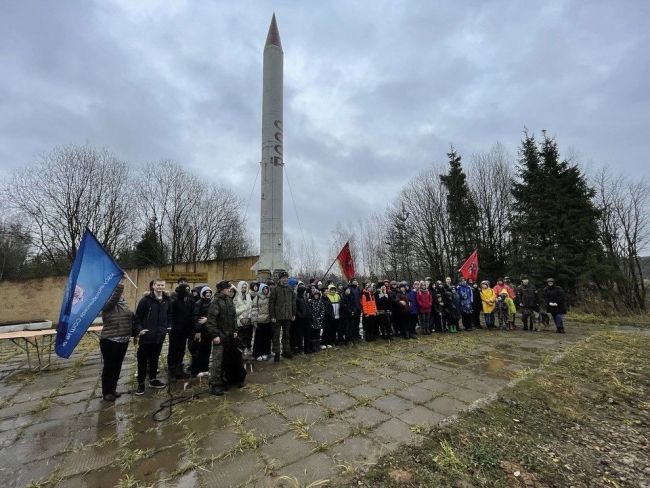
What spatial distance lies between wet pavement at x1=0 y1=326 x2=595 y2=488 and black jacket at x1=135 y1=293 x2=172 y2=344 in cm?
89

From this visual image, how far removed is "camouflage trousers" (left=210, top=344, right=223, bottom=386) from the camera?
5.05 m

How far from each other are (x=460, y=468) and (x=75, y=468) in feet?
12.0

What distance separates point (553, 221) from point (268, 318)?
19962mm

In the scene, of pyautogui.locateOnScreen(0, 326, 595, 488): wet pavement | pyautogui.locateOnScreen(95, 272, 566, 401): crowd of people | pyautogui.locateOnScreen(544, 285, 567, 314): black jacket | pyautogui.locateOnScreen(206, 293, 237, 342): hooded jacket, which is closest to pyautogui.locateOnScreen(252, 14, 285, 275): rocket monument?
pyautogui.locateOnScreen(95, 272, 566, 401): crowd of people

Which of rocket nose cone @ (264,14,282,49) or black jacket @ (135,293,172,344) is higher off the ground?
rocket nose cone @ (264,14,282,49)

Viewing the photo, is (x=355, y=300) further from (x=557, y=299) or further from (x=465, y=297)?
(x=557, y=299)

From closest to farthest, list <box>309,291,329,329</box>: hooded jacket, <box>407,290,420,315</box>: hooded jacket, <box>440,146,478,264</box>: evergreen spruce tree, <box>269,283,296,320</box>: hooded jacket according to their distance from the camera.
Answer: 1. <box>269,283,296,320</box>: hooded jacket
2. <box>309,291,329,329</box>: hooded jacket
3. <box>407,290,420,315</box>: hooded jacket
4. <box>440,146,478,264</box>: evergreen spruce tree

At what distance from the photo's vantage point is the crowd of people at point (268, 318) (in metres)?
5.12

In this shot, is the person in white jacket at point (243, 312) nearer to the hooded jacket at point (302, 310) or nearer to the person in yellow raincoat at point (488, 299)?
the hooded jacket at point (302, 310)

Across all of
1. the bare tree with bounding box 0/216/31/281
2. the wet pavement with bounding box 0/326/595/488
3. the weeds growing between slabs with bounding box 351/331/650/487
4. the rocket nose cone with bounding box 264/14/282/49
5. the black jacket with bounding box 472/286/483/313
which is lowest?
the weeds growing between slabs with bounding box 351/331/650/487

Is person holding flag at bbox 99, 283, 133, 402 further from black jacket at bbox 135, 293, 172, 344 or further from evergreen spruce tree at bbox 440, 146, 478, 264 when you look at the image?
evergreen spruce tree at bbox 440, 146, 478, 264

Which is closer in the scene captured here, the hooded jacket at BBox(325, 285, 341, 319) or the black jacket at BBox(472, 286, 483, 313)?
the hooded jacket at BBox(325, 285, 341, 319)

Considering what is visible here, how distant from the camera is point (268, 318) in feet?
23.1

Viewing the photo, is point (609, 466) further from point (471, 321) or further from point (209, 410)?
point (471, 321)
